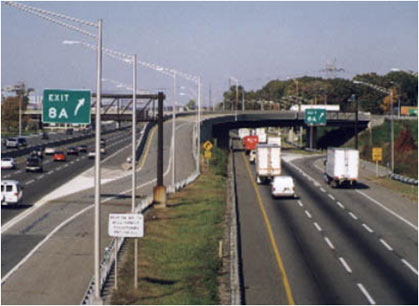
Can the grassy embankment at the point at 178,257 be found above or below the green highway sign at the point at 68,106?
below

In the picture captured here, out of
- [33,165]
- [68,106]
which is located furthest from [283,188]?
[68,106]

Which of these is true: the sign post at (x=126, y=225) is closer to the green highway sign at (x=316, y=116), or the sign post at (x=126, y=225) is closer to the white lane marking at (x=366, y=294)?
the white lane marking at (x=366, y=294)

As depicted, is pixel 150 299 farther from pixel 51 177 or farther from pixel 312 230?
pixel 51 177

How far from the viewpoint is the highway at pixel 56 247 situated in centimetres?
2534

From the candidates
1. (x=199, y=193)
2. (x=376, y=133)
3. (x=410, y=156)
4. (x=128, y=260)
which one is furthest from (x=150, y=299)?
→ (x=376, y=133)

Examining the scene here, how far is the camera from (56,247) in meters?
34.3

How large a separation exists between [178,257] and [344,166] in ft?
120

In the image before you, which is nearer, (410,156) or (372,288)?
(372,288)

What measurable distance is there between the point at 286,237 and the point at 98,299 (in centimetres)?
2099

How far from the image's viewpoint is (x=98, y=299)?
68.7 feet

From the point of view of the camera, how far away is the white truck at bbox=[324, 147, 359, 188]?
66.6 m

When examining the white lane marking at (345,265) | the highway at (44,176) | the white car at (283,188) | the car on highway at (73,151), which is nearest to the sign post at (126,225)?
the white lane marking at (345,265)

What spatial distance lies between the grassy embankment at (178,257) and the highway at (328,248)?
1602 millimetres

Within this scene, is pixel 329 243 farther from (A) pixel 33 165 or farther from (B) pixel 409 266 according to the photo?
(A) pixel 33 165
